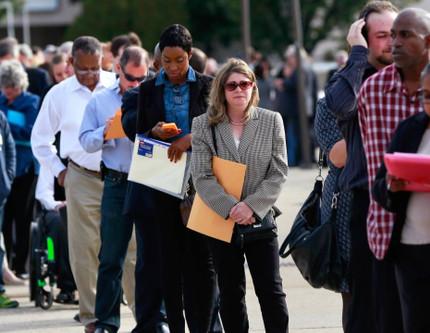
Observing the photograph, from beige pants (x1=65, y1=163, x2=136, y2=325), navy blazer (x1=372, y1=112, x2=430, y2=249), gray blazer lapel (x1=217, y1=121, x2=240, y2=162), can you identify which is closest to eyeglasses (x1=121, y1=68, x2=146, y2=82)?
beige pants (x1=65, y1=163, x2=136, y2=325)

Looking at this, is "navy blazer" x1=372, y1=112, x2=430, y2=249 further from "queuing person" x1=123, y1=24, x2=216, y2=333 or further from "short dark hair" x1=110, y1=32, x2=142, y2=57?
"short dark hair" x1=110, y1=32, x2=142, y2=57

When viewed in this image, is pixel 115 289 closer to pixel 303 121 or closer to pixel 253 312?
pixel 253 312

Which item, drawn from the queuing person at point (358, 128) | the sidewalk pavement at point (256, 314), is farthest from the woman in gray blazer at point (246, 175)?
the sidewalk pavement at point (256, 314)

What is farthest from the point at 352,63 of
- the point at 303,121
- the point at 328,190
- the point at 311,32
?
the point at 311,32

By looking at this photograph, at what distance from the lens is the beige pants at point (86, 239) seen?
360 inches

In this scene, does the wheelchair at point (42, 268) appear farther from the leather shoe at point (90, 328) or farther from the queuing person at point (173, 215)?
the queuing person at point (173, 215)

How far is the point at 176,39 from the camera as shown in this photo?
25.4 feet

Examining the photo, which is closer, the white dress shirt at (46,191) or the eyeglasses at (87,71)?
the eyeglasses at (87,71)

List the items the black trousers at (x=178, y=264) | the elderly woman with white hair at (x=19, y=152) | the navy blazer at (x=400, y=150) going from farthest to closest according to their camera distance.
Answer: the elderly woman with white hair at (x=19, y=152) < the black trousers at (x=178, y=264) < the navy blazer at (x=400, y=150)

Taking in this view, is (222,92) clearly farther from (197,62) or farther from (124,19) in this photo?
(124,19)

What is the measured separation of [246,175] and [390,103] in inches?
66.3

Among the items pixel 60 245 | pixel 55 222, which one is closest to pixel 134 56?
pixel 55 222

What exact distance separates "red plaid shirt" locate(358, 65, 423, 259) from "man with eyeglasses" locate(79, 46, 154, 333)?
293 centimetres

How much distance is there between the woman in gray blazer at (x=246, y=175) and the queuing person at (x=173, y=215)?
40cm
